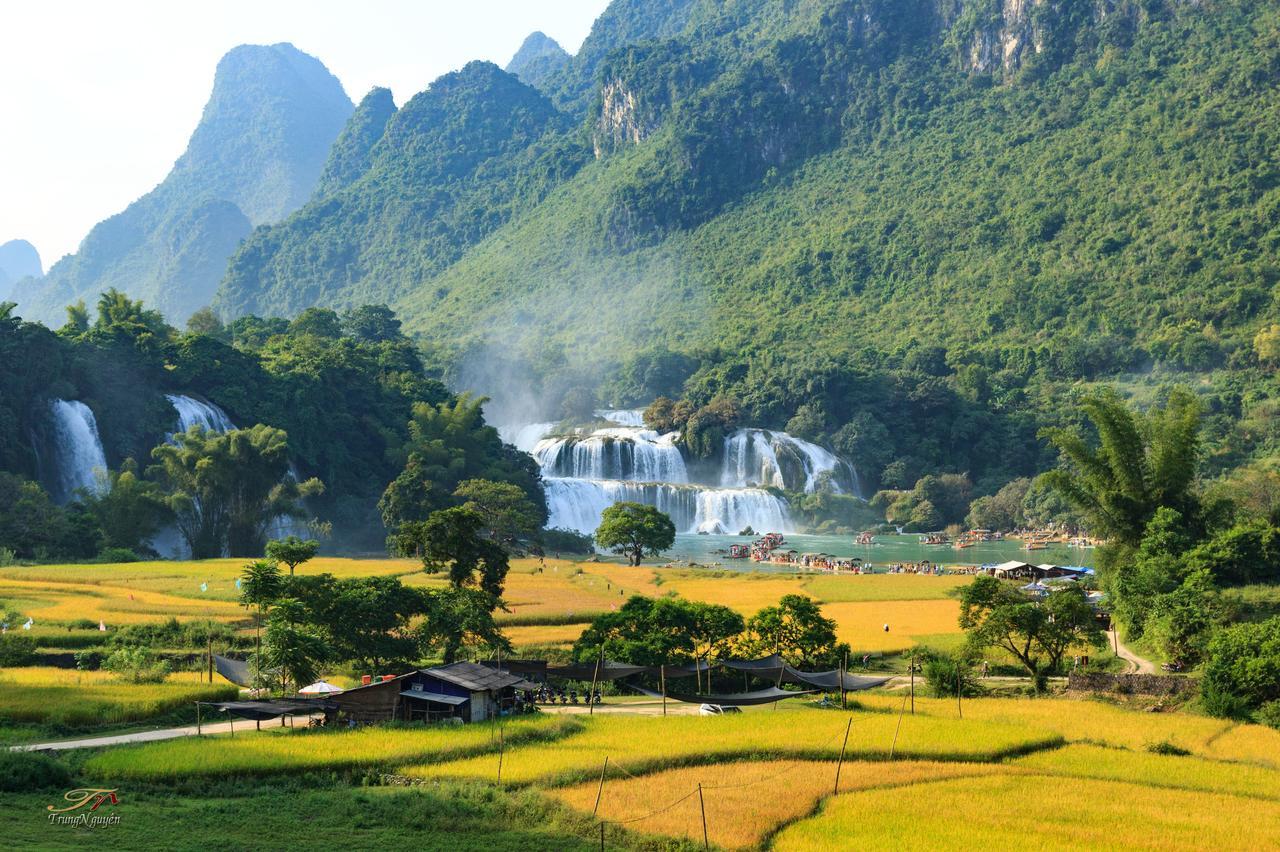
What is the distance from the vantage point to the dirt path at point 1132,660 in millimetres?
36219

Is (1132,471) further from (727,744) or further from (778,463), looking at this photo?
(778,463)

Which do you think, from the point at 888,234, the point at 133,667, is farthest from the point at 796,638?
the point at 888,234

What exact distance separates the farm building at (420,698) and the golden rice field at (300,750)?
91cm

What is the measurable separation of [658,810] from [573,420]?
99.7 metres

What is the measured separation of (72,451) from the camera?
6856 centimetres

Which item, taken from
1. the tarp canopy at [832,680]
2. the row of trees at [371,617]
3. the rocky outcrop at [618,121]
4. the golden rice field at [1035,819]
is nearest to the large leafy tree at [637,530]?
the row of trees at [371,617]

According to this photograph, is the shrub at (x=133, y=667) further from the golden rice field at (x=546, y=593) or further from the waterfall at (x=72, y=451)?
the waterfall at (x=72, y=451)

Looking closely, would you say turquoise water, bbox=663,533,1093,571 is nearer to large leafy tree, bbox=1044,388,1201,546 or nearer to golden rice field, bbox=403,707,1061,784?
large leafy tree, bbox=1044,388,1201,546

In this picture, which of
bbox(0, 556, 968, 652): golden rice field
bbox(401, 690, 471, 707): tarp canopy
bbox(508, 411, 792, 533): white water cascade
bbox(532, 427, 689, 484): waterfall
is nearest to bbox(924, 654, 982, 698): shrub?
bbox(0, 556, 968, 652): golden rice field

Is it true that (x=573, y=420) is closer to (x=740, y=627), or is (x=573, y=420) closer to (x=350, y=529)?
(x=350, y=529)

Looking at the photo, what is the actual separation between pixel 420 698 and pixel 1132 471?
95.8 feet

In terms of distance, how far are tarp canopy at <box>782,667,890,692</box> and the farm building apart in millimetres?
9007

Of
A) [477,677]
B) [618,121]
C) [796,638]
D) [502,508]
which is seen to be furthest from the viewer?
[618,121]

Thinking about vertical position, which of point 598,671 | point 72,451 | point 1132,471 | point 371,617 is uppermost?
point 72,451
